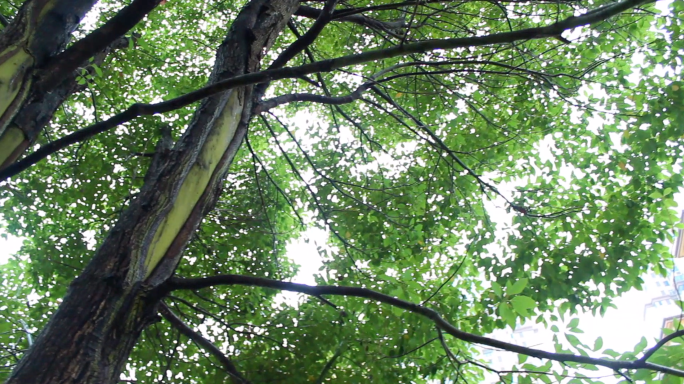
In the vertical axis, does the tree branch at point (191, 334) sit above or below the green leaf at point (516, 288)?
above

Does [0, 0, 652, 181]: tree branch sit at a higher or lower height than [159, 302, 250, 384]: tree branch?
higher

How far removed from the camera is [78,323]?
148 cm

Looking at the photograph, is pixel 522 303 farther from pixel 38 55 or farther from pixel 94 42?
pixel 38 55

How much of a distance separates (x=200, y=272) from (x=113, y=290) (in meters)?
3.08

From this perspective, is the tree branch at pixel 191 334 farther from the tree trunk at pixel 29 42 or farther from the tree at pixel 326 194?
the tree trunk at pixel 29 42

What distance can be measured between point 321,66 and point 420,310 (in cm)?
88

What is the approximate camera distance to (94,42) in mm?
1512

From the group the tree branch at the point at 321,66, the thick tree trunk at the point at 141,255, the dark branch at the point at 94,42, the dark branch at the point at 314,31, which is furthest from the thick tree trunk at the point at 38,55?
the dark branch at the point at 314,31

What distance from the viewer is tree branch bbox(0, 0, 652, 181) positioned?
127 centimetres

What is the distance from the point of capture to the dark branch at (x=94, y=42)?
4.82 feet

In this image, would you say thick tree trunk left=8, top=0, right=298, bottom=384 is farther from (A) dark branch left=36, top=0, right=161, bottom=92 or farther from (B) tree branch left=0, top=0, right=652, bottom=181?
(A) dark branch left=36, top=0, right=161, bottom=92

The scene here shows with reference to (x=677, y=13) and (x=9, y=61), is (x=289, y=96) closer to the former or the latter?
(x=9, y=61)

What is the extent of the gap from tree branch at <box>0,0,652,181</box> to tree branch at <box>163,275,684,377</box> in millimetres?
622

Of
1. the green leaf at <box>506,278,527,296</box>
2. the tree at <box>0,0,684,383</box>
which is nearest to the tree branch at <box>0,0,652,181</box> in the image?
the tree at <box>0,0,684,383</box>
